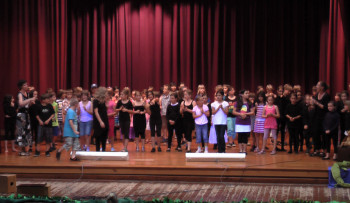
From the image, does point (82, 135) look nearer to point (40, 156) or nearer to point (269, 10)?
point (40, 156)

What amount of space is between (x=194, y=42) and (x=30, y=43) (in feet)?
17.9

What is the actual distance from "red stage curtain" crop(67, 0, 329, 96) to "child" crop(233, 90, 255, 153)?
5090 millimetres

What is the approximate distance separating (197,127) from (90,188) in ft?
9.93

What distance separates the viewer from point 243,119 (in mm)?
9211

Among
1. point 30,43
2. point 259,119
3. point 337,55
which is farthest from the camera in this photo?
point 30,43

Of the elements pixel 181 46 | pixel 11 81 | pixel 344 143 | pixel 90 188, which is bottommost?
pixel 90 188

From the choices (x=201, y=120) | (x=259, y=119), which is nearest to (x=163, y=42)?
(x=201, y=120)

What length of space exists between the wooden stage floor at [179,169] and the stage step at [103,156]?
0.10 meters

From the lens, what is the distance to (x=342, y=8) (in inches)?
379

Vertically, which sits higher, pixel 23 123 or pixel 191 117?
pixel 191 117

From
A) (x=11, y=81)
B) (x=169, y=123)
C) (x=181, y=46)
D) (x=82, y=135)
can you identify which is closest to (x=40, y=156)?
(x=82, y=135)

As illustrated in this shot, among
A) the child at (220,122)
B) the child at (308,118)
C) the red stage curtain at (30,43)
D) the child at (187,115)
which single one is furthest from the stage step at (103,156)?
the red stage curtain at (30,43)

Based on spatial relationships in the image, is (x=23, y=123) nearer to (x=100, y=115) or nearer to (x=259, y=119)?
(x=100, y=115)

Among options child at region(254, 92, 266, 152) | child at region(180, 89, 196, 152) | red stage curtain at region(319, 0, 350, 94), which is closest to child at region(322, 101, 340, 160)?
child at region(254, 92, 266, 152)
